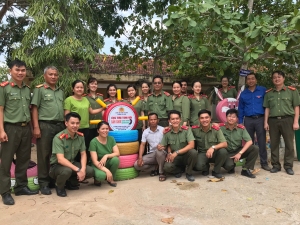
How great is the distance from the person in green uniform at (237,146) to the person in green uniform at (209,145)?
19 cm

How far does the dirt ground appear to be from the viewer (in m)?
3.03

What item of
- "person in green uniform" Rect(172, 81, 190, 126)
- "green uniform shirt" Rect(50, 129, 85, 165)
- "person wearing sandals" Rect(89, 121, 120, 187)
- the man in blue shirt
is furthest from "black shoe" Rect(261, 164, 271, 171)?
"green uniform shirt" Rect(50, 129, 85, 165)

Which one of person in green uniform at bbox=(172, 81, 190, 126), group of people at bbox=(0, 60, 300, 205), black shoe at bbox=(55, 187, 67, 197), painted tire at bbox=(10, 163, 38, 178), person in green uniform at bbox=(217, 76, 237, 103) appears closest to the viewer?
group of people at bbox=(0, 60, 300, 205)

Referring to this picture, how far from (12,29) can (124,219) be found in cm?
661

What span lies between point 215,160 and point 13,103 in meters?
3.01

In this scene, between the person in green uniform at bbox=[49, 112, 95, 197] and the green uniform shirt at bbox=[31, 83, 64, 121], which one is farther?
the green uniform shirt at bbox=[31, 83, 64, 121]

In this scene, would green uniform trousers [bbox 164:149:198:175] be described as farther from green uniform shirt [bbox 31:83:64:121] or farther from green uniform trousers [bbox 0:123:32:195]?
green uniform trousers [bbox 0:123:32:195]

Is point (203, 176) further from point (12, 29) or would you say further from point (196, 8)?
point (12, 29)

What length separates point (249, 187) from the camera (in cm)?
398

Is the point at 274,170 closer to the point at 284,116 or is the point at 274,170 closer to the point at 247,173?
the point at 247,173

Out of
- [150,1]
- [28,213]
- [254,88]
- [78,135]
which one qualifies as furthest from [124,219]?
[150,1]

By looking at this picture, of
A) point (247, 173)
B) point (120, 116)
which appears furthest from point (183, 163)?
point (120, 116)

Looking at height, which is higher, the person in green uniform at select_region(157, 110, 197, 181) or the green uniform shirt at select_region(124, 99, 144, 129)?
the green uniform shirt at select_region(124, 99, 144, 129)

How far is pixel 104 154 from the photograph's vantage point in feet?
13.7
